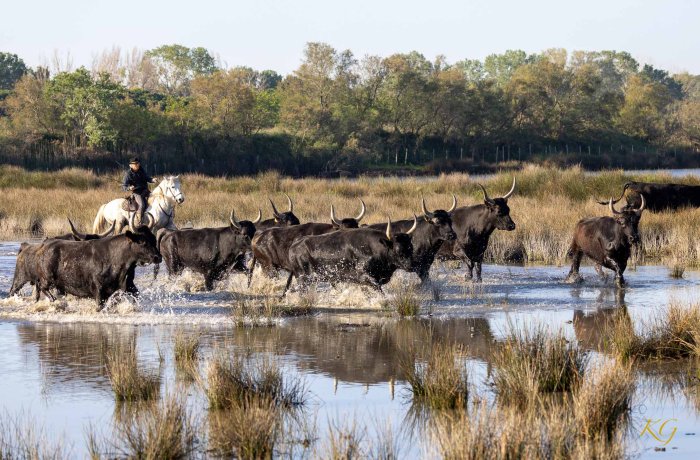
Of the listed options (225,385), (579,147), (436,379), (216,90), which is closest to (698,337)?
(436,379)

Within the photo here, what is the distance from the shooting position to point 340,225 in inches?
612

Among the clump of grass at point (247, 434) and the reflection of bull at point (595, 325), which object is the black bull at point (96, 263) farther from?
the clump of grass at point (247, 434)

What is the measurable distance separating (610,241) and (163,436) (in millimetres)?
10482

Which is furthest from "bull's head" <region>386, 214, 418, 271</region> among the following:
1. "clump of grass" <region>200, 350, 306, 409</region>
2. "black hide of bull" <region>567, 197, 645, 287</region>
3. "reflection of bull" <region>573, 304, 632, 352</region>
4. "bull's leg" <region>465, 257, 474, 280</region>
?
"clump of grass" <region>200, 350, 306, 409</region>

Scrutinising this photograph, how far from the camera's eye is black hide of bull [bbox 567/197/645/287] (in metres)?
15.7

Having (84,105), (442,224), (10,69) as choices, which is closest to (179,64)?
(10,69)

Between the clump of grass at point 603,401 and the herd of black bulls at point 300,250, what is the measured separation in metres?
6.49

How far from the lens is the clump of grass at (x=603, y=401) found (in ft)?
24.1

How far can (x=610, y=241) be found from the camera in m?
15.8

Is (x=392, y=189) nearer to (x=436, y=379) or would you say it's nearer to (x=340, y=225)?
(x=340, y=225)

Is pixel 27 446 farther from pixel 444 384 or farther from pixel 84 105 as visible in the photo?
pixel 84 105

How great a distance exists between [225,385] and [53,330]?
480 centimetres

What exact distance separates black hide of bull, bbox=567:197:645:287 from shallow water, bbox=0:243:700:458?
1.15 ft

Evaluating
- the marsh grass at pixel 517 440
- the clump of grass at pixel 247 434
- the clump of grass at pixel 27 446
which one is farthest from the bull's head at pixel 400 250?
the clump of grass at pixel 27 446
